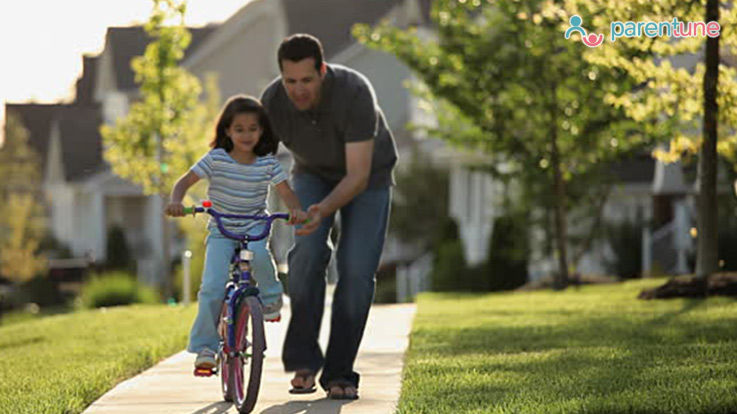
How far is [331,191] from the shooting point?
8.77 metres

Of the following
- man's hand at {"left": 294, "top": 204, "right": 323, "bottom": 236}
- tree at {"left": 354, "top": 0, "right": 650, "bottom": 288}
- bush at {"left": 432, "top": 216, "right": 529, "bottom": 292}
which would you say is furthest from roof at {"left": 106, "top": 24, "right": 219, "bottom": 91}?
man's hand at {"left": 294, "top": 204, "right": 323, "bottom": 236}

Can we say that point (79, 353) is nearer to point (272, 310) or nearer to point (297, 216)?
point (272, 310)

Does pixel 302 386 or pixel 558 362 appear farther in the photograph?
pixel 558 362

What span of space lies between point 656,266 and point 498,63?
6797 mm

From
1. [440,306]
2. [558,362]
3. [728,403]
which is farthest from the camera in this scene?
[440,306]

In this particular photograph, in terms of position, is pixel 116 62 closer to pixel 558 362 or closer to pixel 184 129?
pixel 184 129

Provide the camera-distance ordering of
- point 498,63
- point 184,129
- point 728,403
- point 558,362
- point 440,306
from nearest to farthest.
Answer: point 728,403 < point 558,362 < point 440,306 < point 498,63 < point 184,129

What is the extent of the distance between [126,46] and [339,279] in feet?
129

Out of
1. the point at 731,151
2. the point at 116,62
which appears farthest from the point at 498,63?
the point at 116,62

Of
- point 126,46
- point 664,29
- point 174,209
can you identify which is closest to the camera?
point 174,209

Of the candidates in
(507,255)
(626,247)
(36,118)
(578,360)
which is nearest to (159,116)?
(507,255)

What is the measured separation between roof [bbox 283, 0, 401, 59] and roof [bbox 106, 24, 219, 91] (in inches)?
228

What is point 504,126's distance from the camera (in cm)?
2286

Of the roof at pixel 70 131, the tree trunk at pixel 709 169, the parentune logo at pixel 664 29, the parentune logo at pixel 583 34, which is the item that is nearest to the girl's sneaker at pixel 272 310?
the parentune logo at pixel 664 29
